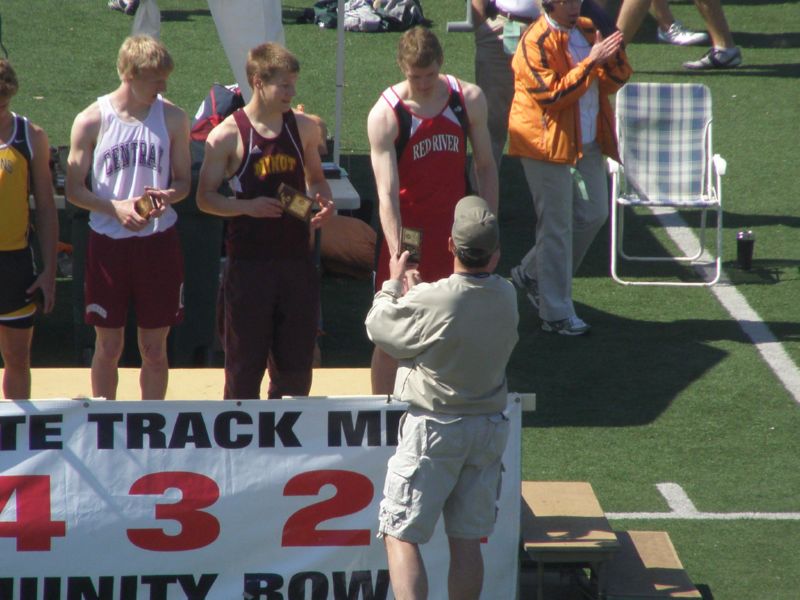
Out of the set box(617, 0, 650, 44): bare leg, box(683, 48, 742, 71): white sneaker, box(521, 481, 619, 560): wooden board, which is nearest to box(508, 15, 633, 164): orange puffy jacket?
box(521, 481, 619, 560): wooden board

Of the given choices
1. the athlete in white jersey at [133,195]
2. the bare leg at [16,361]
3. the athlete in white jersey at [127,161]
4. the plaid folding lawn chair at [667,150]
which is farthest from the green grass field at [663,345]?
the athlete in white jersey at [127,161]

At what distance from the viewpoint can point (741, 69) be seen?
16266 mm

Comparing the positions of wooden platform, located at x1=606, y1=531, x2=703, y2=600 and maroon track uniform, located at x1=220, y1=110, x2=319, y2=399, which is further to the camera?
maroon track uniform, located at x1=220, y1=110, x2=319, y2=399

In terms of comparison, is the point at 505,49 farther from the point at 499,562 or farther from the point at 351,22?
the point at 351,22

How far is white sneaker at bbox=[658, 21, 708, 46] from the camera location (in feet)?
56.0

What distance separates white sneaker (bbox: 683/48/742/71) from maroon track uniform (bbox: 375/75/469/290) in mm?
10201

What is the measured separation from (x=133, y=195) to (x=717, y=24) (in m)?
11.4

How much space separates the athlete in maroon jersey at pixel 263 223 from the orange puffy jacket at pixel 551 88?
2.54 metres

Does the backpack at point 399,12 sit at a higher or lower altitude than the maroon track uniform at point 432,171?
higher

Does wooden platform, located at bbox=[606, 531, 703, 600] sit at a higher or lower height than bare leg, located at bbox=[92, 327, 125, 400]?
lower

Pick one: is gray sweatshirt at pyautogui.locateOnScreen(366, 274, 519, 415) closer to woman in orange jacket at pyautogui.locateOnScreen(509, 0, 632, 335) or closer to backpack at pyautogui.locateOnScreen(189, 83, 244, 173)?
backpack at pyautogui.locateOnScreen(189, 83, 244, 173)

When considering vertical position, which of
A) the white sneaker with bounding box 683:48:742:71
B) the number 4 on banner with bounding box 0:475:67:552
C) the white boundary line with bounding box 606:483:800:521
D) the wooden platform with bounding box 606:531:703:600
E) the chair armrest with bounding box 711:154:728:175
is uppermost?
the white sneaker with bounding box 683:48:742:71

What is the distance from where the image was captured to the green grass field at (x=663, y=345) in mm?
6461

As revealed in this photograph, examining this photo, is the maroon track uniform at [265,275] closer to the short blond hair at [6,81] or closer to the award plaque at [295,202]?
the award plaque at [295,202]
